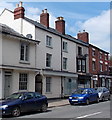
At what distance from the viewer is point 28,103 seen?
547 inches

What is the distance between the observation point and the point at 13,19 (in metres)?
24.4

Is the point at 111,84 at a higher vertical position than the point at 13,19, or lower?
lower

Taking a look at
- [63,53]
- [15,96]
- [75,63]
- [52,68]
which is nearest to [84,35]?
[75,63]

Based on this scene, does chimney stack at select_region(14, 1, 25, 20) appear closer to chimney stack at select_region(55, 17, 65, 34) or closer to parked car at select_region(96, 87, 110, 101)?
chimney stack at select_region(55, 17, 65, 34)

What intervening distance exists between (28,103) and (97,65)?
25.0 metres

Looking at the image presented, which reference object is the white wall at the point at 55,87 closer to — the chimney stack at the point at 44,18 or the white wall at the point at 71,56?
the white wall at the point at 71,56

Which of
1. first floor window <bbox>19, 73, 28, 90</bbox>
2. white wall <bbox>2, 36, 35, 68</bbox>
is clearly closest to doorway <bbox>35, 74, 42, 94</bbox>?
first floor window <bbox>19, 73, 28, 90</bbox>

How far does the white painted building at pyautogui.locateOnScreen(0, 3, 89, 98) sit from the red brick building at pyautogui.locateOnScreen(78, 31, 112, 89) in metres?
5.42

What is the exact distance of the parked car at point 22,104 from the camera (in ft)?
41.2

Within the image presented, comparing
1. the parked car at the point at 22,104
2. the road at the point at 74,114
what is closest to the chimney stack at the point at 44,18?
the parked car at the point at 22,104

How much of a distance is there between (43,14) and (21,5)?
3.99 meters

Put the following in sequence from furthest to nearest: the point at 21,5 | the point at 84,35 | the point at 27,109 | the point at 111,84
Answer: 1. the point at 111,84
2. the point at 84,35
3. the point at 21,5
4. the point at 27,109

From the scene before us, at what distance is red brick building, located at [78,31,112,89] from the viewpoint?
3516 cm

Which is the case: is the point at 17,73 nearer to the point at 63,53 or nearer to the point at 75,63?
the point at 63,53
